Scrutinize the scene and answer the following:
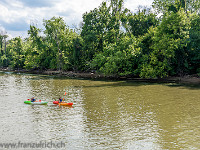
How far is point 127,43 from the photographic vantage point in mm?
53469

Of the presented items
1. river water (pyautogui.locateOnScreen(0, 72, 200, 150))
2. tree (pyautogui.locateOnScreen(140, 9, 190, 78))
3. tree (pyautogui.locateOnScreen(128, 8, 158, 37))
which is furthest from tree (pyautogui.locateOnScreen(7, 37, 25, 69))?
river water (pyautogui.locateOnScreen(0, 72, 200, 150))

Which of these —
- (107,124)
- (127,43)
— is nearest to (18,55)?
(127,43)

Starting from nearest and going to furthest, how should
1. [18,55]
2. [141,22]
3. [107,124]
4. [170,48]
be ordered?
[107,124] → [170,48] → [141,22] → [18,55]

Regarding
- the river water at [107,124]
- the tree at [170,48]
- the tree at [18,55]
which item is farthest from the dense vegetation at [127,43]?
the river water at [107,124]

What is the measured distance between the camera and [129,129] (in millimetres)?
15492

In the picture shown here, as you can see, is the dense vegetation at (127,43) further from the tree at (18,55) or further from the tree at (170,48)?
the tree at (18,55)

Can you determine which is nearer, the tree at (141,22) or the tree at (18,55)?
the tree at (141,22)

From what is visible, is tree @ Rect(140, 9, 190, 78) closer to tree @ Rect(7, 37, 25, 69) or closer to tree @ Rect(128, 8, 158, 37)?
tree @ Rect(128, 8, 158, 37)

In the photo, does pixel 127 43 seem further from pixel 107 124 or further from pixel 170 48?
pixel 107 124

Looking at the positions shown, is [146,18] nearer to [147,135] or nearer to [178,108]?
[178,108]

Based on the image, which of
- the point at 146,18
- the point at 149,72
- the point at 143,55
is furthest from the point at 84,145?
the point at 146,18

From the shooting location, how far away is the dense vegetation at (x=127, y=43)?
4584cm

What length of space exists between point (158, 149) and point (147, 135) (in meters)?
2.18

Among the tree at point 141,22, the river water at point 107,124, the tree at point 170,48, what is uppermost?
the tree at point 141,22
